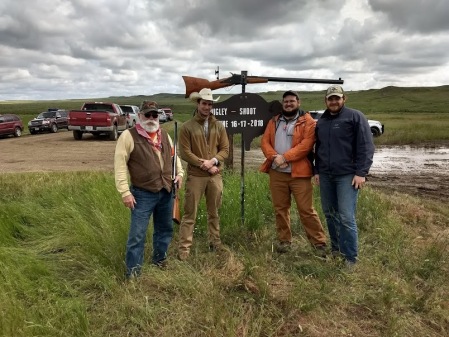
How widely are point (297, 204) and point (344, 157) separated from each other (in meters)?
0.85

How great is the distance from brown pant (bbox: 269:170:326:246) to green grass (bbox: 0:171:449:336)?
26 cm

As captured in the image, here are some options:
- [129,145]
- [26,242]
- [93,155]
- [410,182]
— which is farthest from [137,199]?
[93,155]

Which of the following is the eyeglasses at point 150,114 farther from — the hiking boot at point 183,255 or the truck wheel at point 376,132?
the truck wheel at point 376,132

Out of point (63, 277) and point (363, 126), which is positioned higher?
point (363, 126)

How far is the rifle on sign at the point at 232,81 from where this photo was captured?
505cm

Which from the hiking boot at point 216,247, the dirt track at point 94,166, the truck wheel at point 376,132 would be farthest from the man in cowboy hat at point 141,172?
the truck wheel at point 376,132

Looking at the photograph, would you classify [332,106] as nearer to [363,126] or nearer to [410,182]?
[363,126]

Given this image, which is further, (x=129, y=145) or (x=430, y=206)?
(x=430, y=206)

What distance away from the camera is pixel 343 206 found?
4.29m

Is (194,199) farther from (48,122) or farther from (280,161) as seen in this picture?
(48,122)

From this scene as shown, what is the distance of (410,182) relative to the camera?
455 inches

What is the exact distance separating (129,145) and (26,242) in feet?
7.78

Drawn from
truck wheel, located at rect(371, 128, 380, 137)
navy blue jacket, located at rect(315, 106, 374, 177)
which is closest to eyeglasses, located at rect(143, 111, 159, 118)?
navy blue jacket, located at rect(315, 106, 374, 177)

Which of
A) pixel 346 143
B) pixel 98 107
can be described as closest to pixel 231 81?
pixel 346 143
